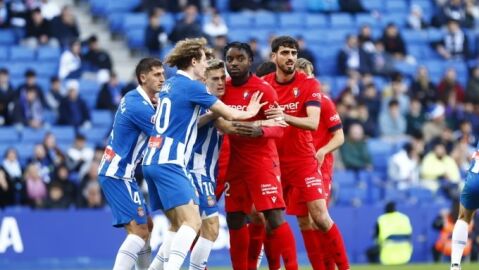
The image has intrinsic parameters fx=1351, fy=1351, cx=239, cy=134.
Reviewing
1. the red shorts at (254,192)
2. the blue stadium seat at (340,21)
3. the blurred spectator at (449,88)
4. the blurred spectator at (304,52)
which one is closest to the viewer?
the red shorts at (254,192)

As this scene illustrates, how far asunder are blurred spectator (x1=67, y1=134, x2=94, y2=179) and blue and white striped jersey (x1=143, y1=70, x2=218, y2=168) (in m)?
8.90

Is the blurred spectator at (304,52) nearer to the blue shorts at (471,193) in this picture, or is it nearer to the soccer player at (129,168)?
the blue shorts at (471,193)

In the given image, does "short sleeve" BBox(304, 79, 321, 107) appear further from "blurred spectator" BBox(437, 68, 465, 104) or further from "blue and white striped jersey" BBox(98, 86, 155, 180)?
"blurred spectator" BBox(437, 68, 465, 104)

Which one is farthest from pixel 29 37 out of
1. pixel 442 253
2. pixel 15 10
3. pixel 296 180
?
pixel 296 180

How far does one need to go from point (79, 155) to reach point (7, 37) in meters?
3.93

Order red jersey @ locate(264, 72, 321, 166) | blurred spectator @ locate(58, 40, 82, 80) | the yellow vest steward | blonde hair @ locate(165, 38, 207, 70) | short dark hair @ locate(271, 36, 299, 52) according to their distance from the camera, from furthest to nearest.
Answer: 1. blurred spectator @ locate(58, 40, 82, 80)
2. the yellow vest steward
3. red jersey @ locate(264, 72, 321, 166)
4. short dark hair @ locate(271, 36, 299, 52)
5. blonde hair @ locate(165, 38, 207, 70)

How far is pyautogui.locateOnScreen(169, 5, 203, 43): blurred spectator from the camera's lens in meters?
26.1

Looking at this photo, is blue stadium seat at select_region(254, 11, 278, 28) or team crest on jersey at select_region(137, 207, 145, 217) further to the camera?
blue stadium seat at select_region(254, 11, 278, 28)

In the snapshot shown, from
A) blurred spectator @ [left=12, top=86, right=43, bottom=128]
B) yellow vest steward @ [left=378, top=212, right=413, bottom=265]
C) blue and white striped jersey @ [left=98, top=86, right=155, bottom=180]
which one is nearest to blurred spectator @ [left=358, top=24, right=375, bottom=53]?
yellow vest steward @ [left=378, top=212, right=413, bottom=265]

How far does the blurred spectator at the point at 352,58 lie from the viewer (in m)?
27.5

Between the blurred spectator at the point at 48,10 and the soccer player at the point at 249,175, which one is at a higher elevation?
the blurred spectator at the point at 48,10

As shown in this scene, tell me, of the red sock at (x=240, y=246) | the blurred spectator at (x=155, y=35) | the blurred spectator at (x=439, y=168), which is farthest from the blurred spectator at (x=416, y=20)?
the red sock at (x=240, y=246)

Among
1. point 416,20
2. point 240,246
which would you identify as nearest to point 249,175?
point 240,246

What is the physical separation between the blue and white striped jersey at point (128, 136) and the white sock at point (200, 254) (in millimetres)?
1081
